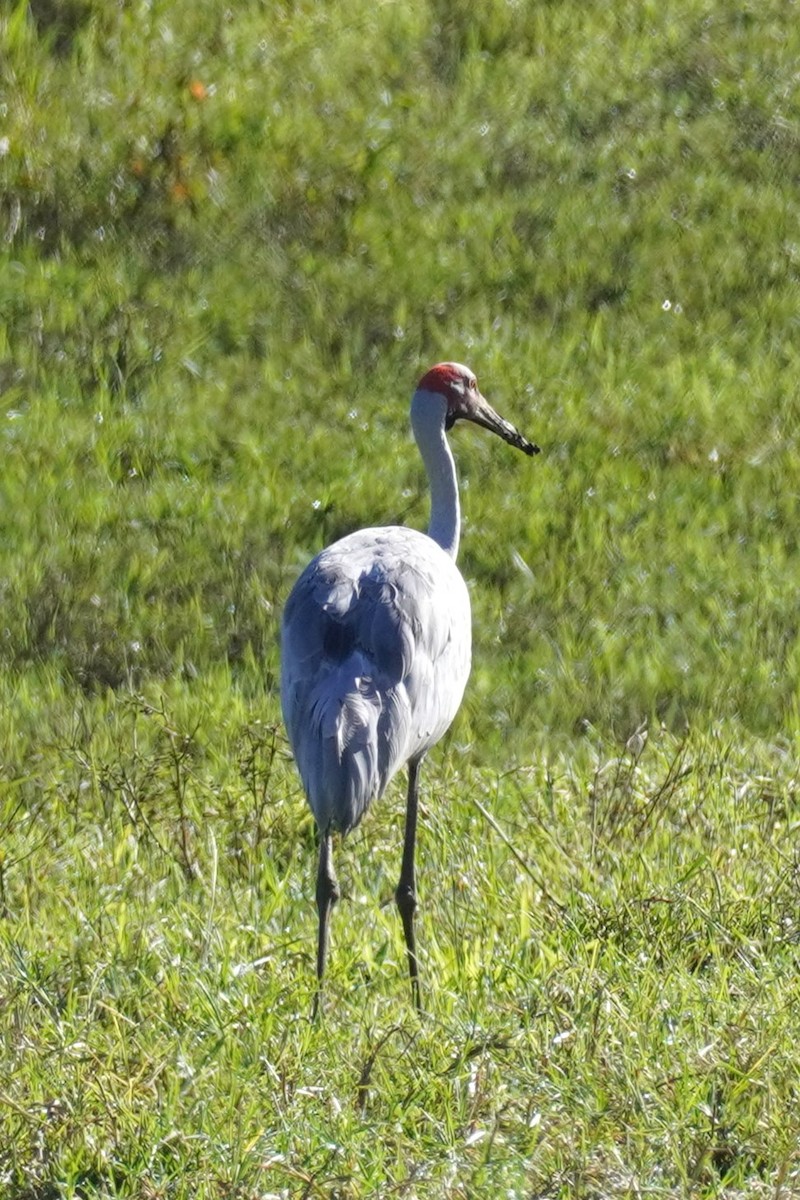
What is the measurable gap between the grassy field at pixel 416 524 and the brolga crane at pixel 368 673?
336 mm

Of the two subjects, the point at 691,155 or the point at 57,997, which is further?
the point at 691,155

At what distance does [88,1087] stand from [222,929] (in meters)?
1.01

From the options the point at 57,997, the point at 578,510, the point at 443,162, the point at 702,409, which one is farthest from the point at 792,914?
the point at 443,162

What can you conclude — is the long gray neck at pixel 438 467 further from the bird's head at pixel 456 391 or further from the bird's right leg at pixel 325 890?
the bird's right leg at pixel 325 890

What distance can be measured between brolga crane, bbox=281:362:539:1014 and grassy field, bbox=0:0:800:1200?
0.34 metres

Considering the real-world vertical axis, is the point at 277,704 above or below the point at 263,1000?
below

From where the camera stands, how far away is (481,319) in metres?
9.70

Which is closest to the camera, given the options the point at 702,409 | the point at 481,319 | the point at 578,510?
the point at 578,510

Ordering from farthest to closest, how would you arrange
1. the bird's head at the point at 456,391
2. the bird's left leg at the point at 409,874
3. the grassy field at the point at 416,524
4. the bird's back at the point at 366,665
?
the bird's head at the point at 456,391
the bird's left leg at the point at 409,874
the bird's back at the point at 366,665
the grassy field at the point at 416,524

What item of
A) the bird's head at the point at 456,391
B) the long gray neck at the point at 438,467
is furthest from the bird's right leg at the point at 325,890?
the bird's head at the point at 456,391

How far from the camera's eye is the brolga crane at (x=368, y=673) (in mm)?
4559

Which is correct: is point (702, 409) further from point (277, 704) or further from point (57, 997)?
point (57, 997)

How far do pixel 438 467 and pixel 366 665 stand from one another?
1.15 metres

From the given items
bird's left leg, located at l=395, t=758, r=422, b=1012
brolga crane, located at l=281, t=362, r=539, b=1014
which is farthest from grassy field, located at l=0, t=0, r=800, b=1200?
brolga crane, located at l=281, t=362, r=539, b=1014
